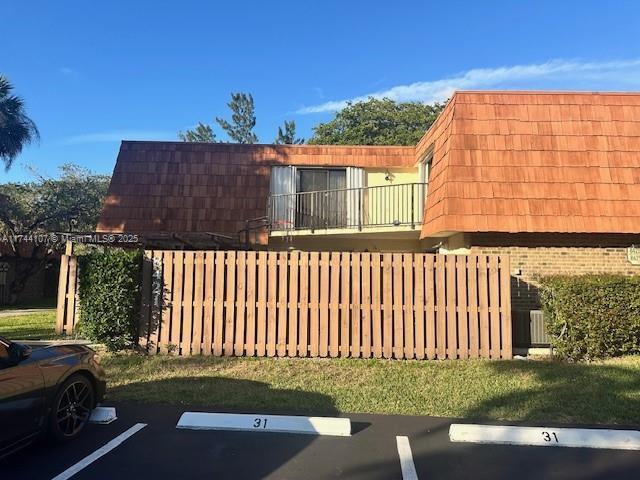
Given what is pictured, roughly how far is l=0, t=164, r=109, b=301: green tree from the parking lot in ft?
54.8

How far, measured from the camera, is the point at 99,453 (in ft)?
15.2

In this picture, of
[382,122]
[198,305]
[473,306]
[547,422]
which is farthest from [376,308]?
Answer: [382,122]

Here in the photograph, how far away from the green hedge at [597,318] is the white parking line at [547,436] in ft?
10.3

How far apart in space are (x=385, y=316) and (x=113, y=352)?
4445mm

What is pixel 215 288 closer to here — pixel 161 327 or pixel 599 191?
pixel 161 327

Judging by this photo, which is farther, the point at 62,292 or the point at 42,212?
the point at 42,212

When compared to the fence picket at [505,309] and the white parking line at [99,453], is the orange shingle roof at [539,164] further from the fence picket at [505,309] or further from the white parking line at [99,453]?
the white parking line at [99,453]

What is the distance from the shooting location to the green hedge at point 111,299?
8.30 meters

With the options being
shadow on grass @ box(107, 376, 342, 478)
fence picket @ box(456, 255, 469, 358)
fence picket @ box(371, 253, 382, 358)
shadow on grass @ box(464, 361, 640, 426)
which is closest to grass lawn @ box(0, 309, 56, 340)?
shadow on grass @ box(107, 376, 342, 478)

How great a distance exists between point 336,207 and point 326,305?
7.24 m

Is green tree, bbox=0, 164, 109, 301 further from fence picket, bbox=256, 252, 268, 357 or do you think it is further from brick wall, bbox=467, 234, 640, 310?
brick wall, bbox=467, 234, 640, 310

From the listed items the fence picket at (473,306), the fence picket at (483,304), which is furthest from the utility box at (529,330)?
the fence picket at (473,306)

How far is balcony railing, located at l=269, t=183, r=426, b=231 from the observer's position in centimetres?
1468

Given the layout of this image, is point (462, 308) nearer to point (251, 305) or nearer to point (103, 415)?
point (251, 305)
